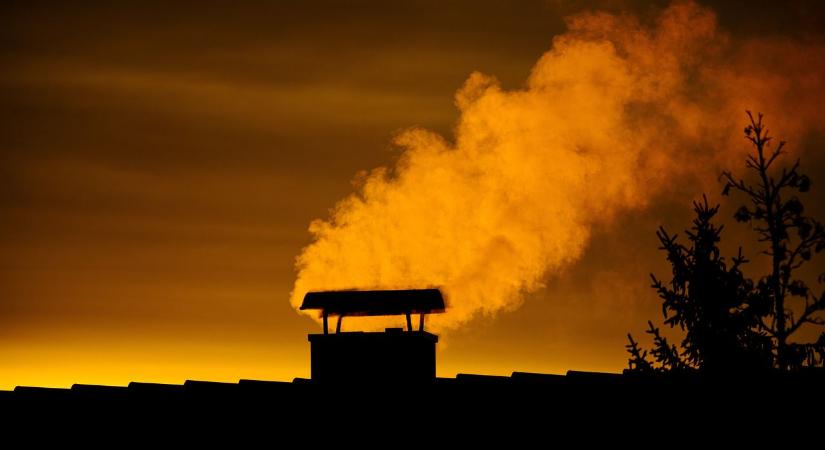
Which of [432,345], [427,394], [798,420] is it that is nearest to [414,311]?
[432,345]

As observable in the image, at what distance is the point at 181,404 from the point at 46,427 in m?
1.88

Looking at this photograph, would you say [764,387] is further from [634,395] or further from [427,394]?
[427,394]

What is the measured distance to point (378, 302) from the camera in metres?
18.9

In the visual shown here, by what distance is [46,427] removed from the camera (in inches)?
592

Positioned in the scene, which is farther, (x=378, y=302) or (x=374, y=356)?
(x=378, y=302)

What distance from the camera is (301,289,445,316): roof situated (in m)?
18.5

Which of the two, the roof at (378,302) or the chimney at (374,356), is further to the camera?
the roof at (378,302)

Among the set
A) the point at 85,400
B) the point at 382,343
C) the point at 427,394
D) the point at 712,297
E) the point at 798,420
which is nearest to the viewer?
the point at 798,420

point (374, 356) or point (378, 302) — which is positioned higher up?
point (378, 302)

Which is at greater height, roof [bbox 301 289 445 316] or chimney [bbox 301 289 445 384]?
roof [bbox 301 289 445 316]

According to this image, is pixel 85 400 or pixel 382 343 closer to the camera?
pixel 85 400

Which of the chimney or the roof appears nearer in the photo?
the chimney

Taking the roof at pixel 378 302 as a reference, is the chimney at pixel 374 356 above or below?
below

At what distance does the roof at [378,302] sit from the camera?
18531 mm
